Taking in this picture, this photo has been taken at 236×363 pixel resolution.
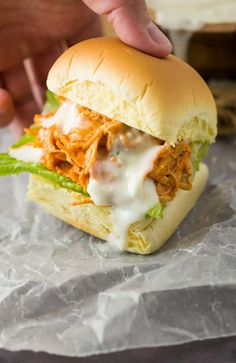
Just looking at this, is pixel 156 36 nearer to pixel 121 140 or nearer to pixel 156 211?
pixel 121 140

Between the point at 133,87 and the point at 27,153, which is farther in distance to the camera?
the point at 27,153

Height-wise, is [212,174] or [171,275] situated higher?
[171,275]

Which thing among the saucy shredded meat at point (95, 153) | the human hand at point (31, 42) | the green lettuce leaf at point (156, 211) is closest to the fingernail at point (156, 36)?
the saucy shredded meat at point (95, 153)

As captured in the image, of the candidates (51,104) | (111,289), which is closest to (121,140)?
(111,289)

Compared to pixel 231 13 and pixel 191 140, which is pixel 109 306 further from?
pixel 231 13

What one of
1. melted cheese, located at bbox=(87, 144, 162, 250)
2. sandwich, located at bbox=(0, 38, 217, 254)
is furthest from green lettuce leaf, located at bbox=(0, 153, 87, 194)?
melted cheese, located at bbox=(87, 144, 162, 250)

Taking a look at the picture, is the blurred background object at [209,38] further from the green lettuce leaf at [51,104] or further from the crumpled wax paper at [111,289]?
the crumpled wax paper at [111,289]

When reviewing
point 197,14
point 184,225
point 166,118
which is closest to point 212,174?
point 184,225
